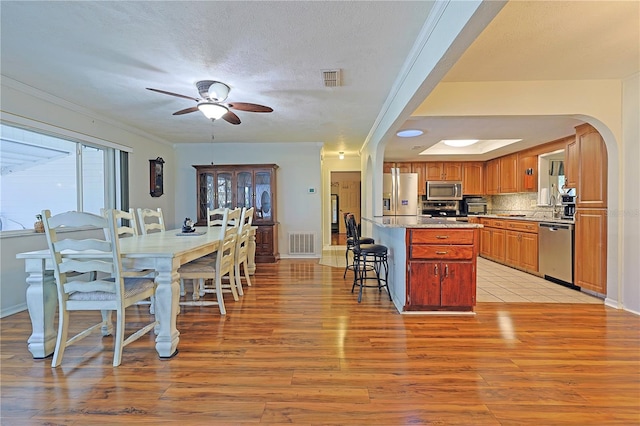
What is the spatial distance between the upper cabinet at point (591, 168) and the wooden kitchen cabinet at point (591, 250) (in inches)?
4.7

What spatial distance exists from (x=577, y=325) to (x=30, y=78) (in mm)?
5472

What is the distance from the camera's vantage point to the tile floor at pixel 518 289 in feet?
10.8

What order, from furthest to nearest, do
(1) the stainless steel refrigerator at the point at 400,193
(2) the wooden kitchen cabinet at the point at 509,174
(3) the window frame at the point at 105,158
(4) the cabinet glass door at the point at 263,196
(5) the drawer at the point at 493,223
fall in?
(1) the stainless steel refrigerator at the point at 400,193, (4) the cabinet glass door at the point at 263,196, (2) the wooden kitchen cabinet at the point at 509,174, (5) the drawer at the point at 493,223, (3) the window frame at the point at 105,158

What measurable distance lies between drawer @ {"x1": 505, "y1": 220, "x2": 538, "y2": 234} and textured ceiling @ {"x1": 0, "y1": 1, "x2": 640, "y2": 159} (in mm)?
1489

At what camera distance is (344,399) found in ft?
5.29

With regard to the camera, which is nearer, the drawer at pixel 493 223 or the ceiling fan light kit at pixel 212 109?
the ceiling fan light kit at pixel 212 109

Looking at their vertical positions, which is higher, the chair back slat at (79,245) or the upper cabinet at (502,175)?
the upper cabinet at (502,175)

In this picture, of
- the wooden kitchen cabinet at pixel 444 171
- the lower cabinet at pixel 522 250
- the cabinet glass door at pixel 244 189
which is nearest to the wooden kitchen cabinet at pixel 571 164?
the lower cabinet at pixel 522 250

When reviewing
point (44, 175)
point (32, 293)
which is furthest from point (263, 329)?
point (44, 175)

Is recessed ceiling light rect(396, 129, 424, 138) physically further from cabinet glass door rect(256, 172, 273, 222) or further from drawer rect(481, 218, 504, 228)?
cabinet glass door rect(256, 172, 273, 222)

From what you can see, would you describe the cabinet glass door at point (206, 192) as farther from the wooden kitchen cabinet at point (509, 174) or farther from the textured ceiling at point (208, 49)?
the wooden kitchen cabinet at point (509, 174)

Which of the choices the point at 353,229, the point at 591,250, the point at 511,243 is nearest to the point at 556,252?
the point at 591,250

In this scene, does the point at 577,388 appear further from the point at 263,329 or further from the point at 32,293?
the point at 32,293

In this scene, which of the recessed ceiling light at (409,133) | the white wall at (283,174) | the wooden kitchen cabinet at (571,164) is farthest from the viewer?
the white wall at (283,174)
